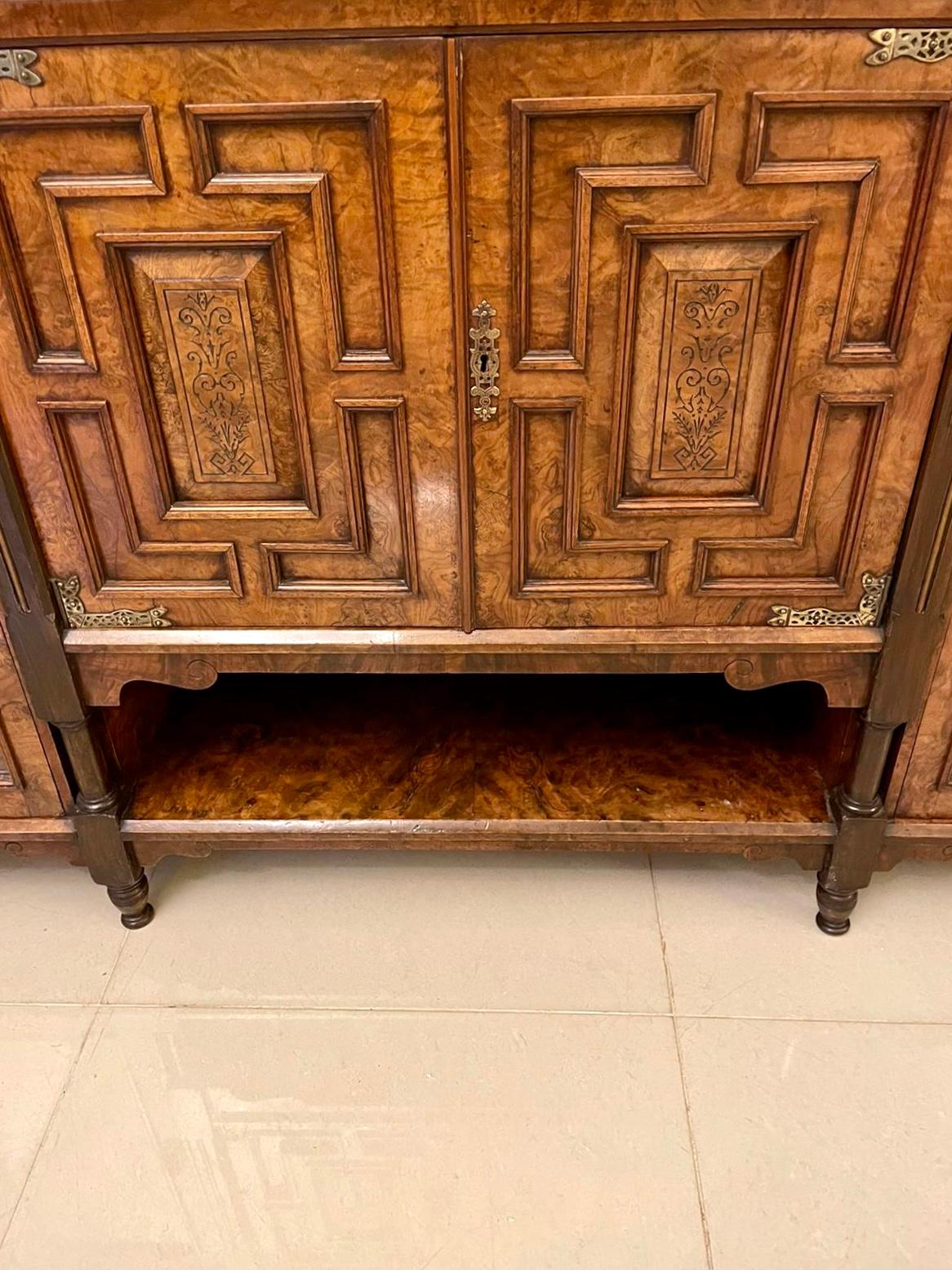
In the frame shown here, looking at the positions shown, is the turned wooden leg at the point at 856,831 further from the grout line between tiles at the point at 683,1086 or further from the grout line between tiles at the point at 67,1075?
the grout line between tiles at the point at 67,1075

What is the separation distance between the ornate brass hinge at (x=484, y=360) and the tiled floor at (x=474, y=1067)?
33.9 inches

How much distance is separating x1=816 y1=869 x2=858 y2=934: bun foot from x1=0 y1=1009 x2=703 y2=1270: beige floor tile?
1.10ft

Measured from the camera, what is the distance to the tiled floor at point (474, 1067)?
47.3 inches

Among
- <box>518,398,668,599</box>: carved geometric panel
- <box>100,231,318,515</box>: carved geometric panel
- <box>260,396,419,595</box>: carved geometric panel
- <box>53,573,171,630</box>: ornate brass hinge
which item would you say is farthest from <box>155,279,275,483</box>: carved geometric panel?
<box>518,398,668,599</box>: carved geometric panel

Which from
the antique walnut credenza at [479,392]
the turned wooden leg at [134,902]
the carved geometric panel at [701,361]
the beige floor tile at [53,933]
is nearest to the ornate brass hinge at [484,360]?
the antique walnut credenza at [479,392]

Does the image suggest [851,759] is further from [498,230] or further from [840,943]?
[498,230]

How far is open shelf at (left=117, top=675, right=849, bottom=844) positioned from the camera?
1.53m

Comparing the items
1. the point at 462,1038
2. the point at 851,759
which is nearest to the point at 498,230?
the point at 851,759

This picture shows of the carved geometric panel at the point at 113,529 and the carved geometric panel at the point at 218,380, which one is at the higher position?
the carved geometric panel at the point at 218,380

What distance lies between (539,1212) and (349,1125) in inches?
10.9

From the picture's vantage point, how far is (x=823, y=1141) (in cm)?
128

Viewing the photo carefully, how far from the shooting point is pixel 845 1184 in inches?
48.6

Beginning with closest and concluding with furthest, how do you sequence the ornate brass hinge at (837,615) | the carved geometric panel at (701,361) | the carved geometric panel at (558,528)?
the carved geometric panel at (701,361) → the carved geometric panel at (558,528) → the ornate brass hinge at (837,615)

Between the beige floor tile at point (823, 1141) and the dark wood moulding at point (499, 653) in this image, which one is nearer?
the beige floor tile at point (823, 1141)
